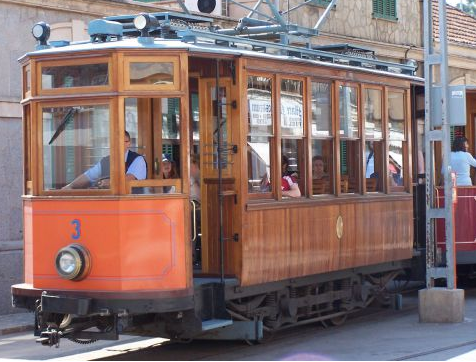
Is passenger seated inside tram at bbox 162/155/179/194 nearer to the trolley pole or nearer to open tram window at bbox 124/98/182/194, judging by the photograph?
open tram window at bbox 124/98/182/194

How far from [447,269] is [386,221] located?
1039 mm

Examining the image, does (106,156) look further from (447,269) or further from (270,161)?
(447,269)

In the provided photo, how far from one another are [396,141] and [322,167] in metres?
2.01


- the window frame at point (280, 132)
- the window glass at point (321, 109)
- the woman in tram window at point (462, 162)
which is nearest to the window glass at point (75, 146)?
the window frame at point (280, 132)

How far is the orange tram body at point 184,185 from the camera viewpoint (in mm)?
10500

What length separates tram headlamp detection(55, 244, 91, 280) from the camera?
10445 millimetres

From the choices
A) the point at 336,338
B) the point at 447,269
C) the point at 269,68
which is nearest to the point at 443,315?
the point at 447,269

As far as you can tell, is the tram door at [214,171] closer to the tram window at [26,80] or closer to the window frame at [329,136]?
the window frame at [329,136]

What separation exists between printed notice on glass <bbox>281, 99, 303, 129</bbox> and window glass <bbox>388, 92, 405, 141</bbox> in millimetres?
2272

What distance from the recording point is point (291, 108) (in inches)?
481

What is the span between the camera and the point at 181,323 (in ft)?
35.3

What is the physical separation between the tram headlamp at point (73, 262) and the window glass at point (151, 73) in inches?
61.0

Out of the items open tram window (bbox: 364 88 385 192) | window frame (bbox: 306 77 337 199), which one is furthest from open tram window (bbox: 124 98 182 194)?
open tram window (bbox: 364 88 385 192)

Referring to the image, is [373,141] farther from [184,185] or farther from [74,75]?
[74,75]
